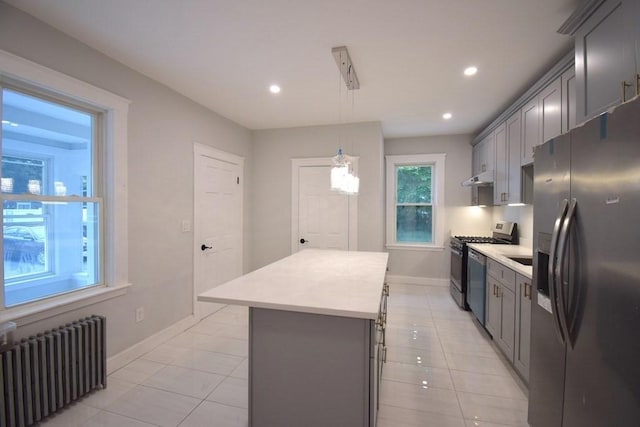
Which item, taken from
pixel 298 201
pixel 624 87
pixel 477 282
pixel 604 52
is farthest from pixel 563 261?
pixel 298 201

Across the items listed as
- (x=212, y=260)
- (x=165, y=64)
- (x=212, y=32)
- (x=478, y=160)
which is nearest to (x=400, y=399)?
(x=212, y=260)

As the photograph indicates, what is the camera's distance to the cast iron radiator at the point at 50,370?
5.25 feet

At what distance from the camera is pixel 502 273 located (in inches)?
99.7

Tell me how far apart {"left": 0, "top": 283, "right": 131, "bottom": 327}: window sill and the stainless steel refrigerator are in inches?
118

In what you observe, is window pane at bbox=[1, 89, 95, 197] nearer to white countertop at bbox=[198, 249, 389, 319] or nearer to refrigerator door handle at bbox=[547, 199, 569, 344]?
white countertop at bbox=[198, 249, 389, 319]

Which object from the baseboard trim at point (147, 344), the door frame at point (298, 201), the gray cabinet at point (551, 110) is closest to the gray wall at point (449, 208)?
the door frame at point (298, 201)

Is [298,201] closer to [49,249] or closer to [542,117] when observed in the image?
[49,249]

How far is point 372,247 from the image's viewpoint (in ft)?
13.2

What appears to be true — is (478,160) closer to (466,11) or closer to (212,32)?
(466,11)

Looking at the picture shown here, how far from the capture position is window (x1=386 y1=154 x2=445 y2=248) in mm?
4910

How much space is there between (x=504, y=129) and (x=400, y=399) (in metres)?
3.16

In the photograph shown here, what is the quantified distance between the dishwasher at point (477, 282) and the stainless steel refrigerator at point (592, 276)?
1.56m

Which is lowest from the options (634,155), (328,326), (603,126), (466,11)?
(328,326)

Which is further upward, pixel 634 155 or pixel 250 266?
pixel 634 155
